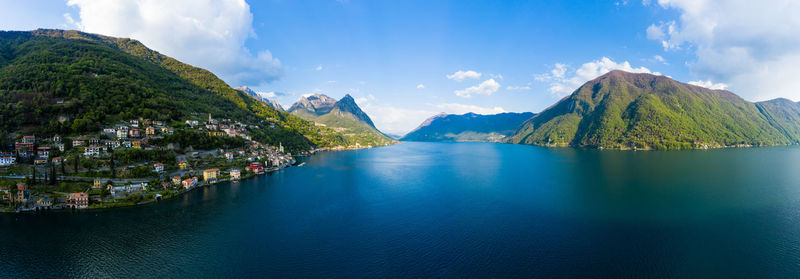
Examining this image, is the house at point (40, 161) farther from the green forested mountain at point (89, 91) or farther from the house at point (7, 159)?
the green forested mountain at point (89, 91)

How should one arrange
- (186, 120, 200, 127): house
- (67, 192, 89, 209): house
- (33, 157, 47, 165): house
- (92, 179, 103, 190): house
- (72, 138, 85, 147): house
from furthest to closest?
1. (186, 120, 200, 127): house
2. (72, 138, 85, 147): house
3. (33, 157, 47, 165): house
4. (92, 179, 103, 190): house
5. (67, 192, 89, 209): house

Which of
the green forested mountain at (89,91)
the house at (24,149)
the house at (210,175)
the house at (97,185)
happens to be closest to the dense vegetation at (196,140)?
the green forested mountain at (89,91)

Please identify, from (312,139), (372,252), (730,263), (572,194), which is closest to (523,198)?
(572,194)

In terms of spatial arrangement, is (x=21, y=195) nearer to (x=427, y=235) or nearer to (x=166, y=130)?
(x=166, y=130)

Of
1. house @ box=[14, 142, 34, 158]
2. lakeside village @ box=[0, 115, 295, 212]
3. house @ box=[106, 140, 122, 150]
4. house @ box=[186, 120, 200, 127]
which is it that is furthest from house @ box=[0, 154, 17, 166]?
house @ box=[186, 120, 200, 127]

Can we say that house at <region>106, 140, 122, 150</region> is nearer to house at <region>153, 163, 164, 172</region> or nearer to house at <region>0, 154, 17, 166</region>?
house at <region>0, 154, 17, 166</region>
